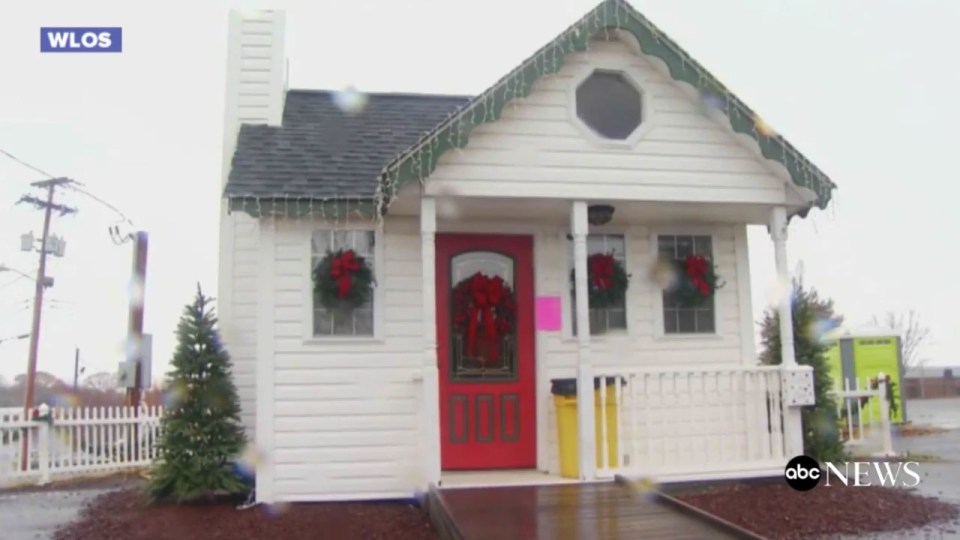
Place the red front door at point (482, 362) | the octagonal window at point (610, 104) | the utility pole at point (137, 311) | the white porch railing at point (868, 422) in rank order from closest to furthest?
the octagonal window at point (610, 104) < the red front door at point (482, 362) < the white porch railing at point (868, 422) < the utility pole at point (137, 311)

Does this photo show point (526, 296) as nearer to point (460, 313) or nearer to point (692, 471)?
point (460, 313)

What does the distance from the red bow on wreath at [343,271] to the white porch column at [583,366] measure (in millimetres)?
2092

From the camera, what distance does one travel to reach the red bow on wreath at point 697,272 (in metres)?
8.87

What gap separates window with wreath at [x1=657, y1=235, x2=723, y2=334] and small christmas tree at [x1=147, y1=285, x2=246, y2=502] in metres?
4.54

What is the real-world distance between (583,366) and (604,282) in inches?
51.4

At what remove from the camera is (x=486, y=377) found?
28.2ft

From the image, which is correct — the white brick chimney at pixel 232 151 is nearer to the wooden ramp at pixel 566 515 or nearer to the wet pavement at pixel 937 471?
the wooden ramp at pixel 566 515

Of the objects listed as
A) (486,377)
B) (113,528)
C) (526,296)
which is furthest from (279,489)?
(526,296)

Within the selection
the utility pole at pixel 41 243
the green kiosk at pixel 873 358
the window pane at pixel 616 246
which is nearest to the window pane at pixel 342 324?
the window pane at pixel 616 246

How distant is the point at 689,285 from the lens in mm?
8898

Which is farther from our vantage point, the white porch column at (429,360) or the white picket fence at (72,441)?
the white picket fence at (72,441)

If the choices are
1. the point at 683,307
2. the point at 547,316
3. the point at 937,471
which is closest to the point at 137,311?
the point at 547,316

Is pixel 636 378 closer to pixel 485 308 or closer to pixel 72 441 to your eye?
pixel 485 308

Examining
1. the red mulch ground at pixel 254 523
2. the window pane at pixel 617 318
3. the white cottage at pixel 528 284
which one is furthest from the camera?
the window pane at pixel 617 318
